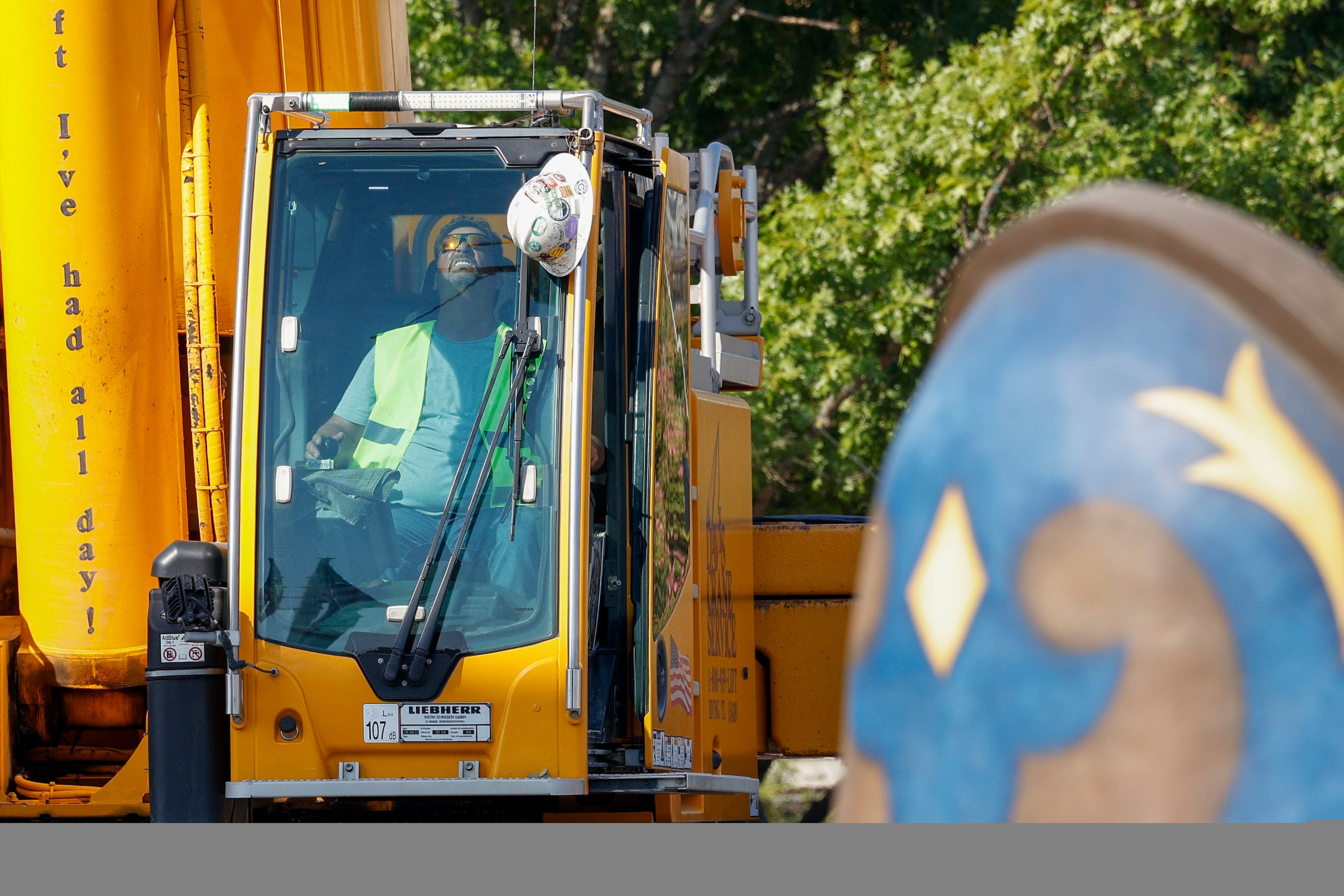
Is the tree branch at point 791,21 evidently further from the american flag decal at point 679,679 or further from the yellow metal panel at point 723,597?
the american flag decal at point 679,679

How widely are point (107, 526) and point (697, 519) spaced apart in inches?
70.6

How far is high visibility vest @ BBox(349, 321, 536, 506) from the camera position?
452 centimetres

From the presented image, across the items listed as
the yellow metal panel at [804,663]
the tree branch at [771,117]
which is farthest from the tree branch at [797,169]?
the yellow metal panel at [804,663]

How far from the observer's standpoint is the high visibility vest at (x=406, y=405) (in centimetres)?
452

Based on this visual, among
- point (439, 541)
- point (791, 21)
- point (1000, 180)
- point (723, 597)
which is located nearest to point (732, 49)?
point (791, 21)

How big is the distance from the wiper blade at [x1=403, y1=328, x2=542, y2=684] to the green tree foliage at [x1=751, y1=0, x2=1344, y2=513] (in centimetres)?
749

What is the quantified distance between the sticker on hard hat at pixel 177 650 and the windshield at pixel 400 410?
206 mm

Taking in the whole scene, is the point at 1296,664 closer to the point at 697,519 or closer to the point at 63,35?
the point at 697,519

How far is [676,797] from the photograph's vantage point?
5.04 metres

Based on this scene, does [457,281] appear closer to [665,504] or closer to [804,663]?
[665,504]

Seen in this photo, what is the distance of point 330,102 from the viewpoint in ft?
15.9

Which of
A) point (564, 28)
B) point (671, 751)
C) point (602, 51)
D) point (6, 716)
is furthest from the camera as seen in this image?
point (602, 51)

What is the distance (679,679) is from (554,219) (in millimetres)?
1414

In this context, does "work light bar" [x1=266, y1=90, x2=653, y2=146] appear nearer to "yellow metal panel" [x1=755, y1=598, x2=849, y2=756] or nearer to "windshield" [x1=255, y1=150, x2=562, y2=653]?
"windshield" [x1=255, y1=150, x2=562, y2=653]
